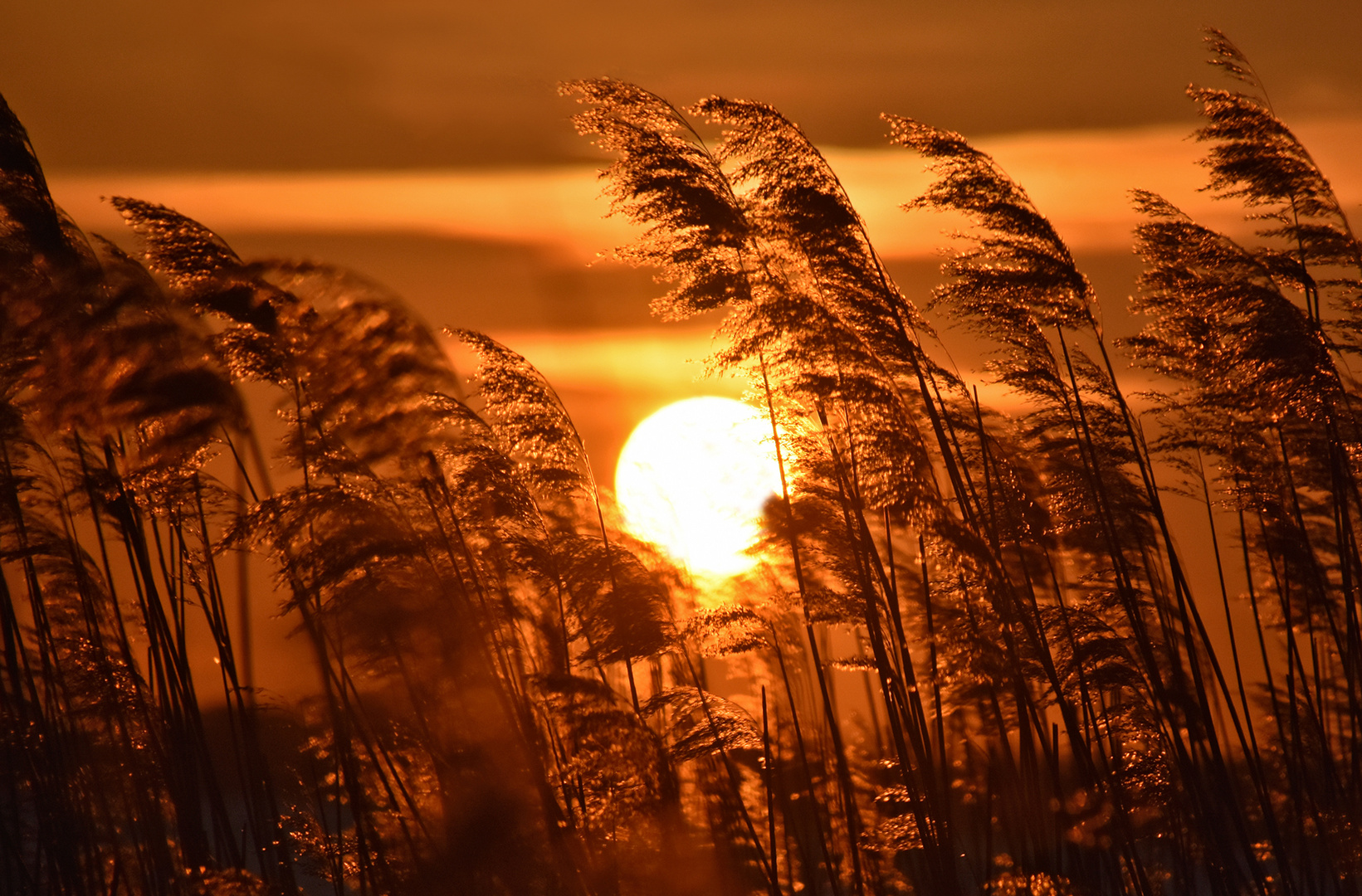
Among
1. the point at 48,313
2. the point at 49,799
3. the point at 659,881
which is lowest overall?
the point at 659,881

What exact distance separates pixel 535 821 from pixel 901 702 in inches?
90.1

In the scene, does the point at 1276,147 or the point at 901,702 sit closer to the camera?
the point at 901,702

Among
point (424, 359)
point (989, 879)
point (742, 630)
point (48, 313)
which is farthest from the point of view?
point (989, 879)

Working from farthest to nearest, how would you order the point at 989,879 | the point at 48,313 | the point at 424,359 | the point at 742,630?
the point at 989,879 → the point at 424,359 → the point at 742,630 → the point at 48,313

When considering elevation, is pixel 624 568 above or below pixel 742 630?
above

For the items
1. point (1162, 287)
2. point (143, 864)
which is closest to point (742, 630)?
point (1162, 287)

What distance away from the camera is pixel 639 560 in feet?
20.5

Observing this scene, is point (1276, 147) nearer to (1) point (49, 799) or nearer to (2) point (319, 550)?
(2) point (319, 550)

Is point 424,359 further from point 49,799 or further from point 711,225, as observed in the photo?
point 49,799

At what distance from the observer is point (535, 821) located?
19.7 ft

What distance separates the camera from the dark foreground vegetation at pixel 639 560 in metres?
5.26

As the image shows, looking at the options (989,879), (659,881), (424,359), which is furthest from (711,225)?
(989,879)

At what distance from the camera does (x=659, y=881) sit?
591 cm

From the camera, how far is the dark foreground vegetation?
207 inches
